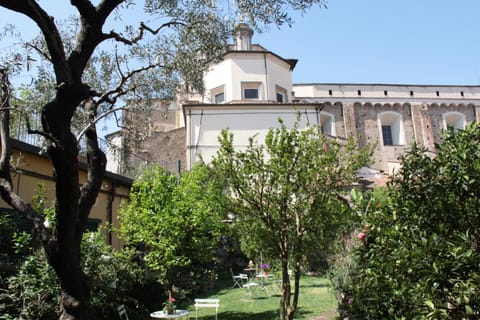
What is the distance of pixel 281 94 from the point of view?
28016 millimetres

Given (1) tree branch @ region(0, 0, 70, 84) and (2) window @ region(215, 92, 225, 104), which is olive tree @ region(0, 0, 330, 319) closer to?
(1) tree branch @ region(0, 0, 70, 84)

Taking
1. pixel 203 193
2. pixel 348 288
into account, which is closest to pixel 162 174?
pixel 203 193

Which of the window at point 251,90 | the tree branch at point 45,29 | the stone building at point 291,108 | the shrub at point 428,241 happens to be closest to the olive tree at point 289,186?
the tree branch at point 45,29

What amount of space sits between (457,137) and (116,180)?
12.7m

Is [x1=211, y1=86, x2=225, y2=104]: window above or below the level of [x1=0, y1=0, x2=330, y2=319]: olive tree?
above

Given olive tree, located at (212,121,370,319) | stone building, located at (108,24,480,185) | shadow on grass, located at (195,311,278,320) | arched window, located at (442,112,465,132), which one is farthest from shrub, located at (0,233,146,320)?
arched window, located at (442,112,465,132)

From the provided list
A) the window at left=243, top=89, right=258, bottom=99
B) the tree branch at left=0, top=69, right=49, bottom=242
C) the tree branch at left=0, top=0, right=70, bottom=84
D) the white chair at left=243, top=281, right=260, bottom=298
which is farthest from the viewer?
the window at left=243, top=89, right=258, bottom=99

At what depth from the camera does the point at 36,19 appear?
485 cm

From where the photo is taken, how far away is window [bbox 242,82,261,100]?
26.7 m

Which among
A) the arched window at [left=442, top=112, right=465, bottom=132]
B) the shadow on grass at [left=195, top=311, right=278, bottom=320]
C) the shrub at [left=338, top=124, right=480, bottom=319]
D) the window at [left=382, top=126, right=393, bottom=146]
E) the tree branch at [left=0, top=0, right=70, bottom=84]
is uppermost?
the arched window at [left=442, top=112, right=465, bottom=132]

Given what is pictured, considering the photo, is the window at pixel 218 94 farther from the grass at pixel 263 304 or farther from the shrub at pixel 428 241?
the shrub at pixel 428 241

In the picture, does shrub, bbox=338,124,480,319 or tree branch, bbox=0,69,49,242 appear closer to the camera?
shrub, bbox=338,124,480,319

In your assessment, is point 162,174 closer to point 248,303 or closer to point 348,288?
point 248,303

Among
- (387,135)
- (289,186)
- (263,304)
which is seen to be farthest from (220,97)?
(387,135)
